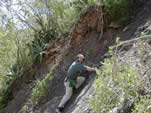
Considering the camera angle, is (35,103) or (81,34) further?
(81,34)

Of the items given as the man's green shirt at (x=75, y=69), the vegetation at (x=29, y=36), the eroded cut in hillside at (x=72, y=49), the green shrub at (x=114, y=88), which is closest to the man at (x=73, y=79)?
the man's green shirt at (x=75, y=69)

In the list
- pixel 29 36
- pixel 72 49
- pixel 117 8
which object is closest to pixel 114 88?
pixel 117 8

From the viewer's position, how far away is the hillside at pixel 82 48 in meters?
6.26

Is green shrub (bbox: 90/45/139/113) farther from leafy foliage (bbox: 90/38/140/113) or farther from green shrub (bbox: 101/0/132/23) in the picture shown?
green shrub (bbox: 101/0/132/23)

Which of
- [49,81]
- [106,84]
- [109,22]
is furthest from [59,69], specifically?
[106,84]

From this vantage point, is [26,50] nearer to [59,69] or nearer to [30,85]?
[30,85]

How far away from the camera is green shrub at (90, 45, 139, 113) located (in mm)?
2842

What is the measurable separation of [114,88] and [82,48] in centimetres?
539

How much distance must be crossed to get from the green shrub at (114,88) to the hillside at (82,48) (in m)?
1.83

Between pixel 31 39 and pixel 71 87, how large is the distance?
296 inches

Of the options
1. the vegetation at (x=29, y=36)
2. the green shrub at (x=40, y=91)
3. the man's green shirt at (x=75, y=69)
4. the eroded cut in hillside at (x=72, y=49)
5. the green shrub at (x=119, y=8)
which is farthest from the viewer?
the vegetation at (x=29, y=36)

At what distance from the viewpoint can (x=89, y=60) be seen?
7426 mm

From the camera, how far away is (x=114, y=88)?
121 inches

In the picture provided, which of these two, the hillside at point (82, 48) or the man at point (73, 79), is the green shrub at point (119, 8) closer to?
the hillside at point (82, 48)
